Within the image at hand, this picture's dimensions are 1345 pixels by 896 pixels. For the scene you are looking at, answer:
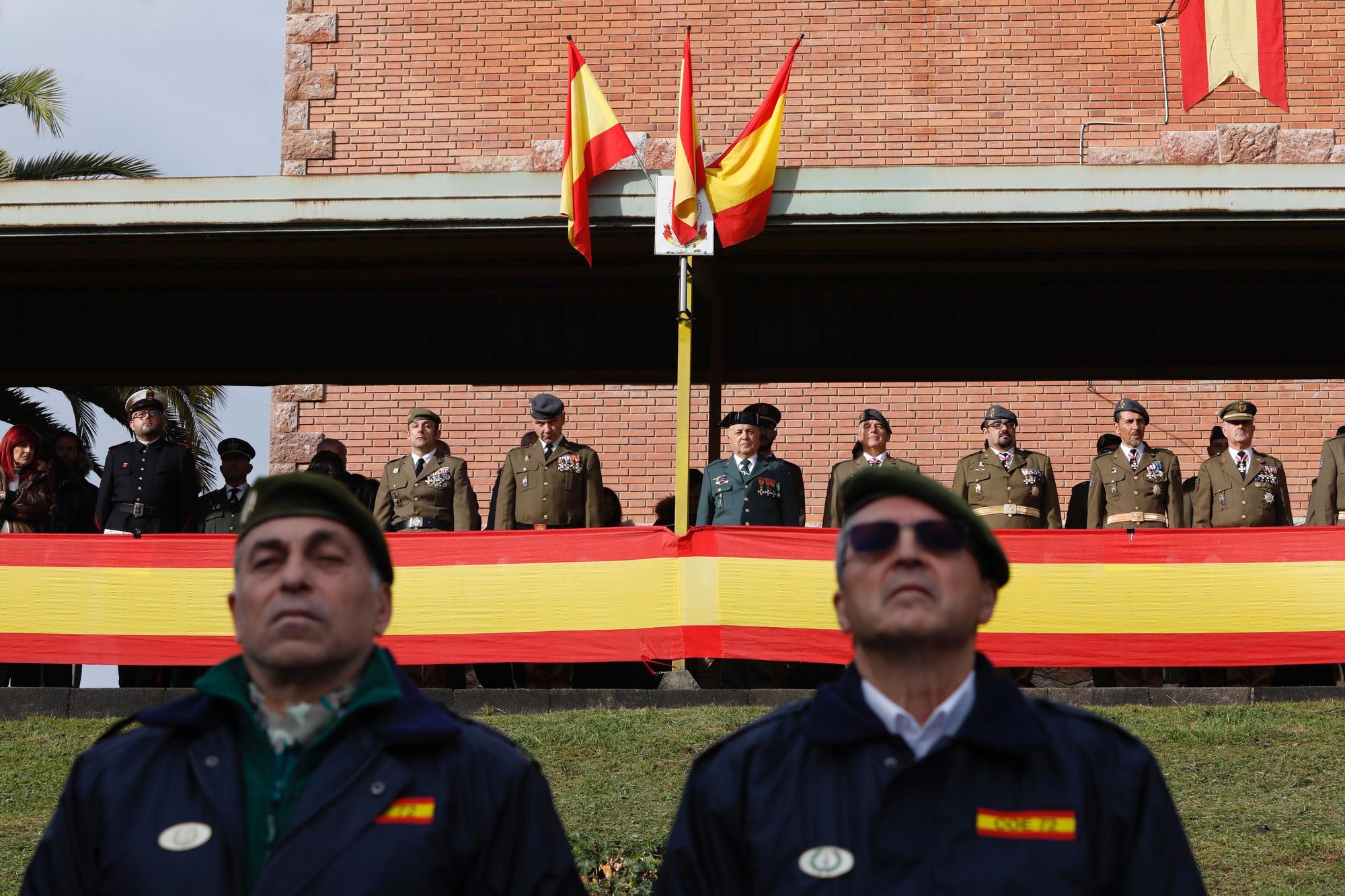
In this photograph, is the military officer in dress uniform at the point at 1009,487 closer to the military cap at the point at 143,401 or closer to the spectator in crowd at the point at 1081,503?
the spectator in crowd at the point at 1081,503

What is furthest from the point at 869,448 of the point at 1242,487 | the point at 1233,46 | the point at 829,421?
the point at 829,421

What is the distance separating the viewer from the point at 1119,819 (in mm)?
2826

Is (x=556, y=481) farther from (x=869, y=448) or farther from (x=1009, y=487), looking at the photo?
(x=1009, y=487)

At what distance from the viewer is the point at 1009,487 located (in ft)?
39.1

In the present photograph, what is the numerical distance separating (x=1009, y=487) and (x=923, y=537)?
9.19 m

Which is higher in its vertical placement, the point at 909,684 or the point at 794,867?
the point at 909,684

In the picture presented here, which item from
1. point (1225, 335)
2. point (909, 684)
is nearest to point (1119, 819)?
point (909, 684)

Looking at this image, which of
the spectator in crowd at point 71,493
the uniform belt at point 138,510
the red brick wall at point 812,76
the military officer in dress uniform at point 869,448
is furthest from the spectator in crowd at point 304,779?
the red brick wall at point 812,76

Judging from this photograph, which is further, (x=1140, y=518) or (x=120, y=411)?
(x=120, y=411)

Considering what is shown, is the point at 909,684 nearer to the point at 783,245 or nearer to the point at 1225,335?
the point at 783,245

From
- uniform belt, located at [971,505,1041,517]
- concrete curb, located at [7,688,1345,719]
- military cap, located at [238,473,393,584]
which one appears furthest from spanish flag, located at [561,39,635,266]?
military cap, located at [238,473,393,584]

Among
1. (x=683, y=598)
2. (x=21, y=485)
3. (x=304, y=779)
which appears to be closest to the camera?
(x=304, y=779)

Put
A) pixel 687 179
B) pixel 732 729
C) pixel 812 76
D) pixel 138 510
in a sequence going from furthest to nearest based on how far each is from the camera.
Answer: pixel 812 76
pixel 138 510
pixel 687 179
pixel 732 729

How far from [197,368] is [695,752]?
25.5 feet
